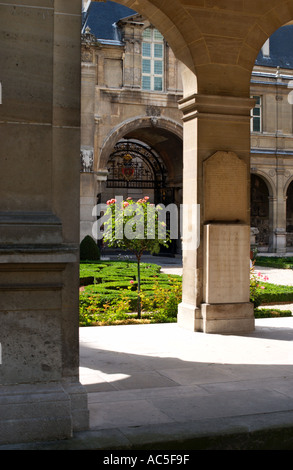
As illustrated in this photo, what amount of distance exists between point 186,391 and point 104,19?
22.5 m

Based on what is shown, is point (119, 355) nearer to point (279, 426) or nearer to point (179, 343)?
point (179, 343)

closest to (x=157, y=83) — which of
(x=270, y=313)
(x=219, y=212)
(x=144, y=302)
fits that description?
(x=144, y=302)

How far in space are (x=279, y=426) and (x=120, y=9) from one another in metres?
24.1

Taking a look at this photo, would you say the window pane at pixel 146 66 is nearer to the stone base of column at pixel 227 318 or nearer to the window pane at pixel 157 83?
the window pane at pixel 157 83

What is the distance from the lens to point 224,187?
26.1 feet

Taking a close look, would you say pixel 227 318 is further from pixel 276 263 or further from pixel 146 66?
pixel 146 66

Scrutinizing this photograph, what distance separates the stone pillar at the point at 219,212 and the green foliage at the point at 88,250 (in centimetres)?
1287

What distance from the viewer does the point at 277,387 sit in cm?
496

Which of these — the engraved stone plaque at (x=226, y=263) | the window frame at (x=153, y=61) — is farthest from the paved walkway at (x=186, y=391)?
the window frame at (x=153, y=61)

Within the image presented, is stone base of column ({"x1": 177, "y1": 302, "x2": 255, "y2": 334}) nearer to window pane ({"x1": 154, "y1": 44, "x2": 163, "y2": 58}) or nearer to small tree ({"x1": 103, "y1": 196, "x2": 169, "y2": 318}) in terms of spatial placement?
small tree ({"x1": 103, "y1": 196, "x2": 169, "y2": 318})

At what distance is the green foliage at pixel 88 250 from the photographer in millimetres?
20703

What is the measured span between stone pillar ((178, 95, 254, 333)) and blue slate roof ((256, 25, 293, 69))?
21694 mm

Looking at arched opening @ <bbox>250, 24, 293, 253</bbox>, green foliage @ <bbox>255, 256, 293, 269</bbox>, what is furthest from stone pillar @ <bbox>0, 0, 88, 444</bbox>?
arched opening @ <bbox>250, 24, 293, 253</bbox>

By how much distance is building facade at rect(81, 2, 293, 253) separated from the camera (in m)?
23.1
